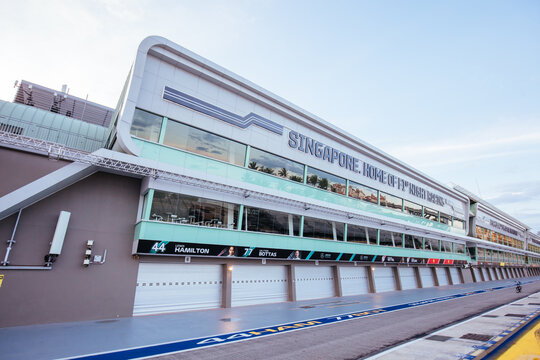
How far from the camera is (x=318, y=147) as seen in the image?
2416 centimetres

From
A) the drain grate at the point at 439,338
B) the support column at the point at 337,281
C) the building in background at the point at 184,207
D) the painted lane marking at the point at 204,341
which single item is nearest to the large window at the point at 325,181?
the building in background at the point at 184,207

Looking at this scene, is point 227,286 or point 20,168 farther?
point 227,286

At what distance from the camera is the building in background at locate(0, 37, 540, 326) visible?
12203 mm

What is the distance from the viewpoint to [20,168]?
470 inches

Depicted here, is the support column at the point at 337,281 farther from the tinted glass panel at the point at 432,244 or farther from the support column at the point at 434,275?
the support column at the point at 434,275

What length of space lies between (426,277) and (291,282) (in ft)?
82.1

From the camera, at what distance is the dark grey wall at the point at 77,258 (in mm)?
11625

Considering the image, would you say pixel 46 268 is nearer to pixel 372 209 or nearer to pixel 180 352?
pixel 180 352

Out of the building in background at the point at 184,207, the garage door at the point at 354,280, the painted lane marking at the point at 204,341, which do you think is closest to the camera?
the painted lane marking at the point at 204,341

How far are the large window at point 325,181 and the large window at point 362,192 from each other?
1284 mm

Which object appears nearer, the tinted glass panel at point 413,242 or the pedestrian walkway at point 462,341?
the pedestrian walkway at point 462,341

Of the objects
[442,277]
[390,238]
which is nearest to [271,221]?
[390,238]

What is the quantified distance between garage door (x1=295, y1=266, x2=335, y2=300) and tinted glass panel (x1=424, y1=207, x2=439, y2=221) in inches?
823

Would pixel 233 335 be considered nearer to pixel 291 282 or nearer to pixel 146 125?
pixel 291 282
